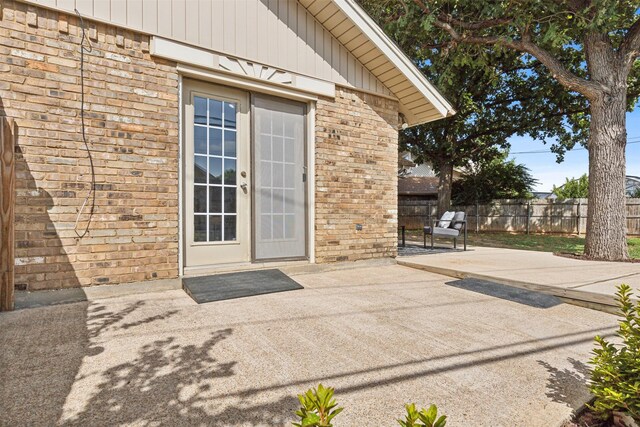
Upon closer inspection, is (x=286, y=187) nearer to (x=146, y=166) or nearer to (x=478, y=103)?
(x=146, y=166)

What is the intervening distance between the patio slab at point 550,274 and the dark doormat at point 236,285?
97.7 inches

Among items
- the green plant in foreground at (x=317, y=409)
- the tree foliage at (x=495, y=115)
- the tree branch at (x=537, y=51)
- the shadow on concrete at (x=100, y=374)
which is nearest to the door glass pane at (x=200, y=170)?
the shadow on concrete at (x=100, y=374)

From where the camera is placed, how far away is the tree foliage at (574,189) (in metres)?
17.0

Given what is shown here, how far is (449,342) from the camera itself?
2.44 meters

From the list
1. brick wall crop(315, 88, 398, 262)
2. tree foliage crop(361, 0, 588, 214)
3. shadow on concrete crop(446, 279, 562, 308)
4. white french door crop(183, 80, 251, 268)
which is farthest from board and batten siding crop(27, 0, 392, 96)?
tree foliage crop(361, 0, 588, 214)

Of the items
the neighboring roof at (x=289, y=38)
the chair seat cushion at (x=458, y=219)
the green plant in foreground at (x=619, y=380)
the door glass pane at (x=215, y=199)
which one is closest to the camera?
the green plant in foreground at (x=619, y=380)

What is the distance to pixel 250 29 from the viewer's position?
4.30 metres

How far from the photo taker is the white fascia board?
4617 mm

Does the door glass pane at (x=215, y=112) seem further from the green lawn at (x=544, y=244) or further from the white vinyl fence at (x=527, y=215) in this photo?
the white vinyl fence at (x=527, y=215)

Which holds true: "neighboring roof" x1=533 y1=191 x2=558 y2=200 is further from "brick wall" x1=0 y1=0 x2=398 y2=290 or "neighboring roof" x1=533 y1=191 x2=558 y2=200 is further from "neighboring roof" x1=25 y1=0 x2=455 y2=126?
"brick wall" x1=0 y1=0 x2=398 y2=290

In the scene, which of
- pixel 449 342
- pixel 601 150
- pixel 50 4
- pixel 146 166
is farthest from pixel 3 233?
pixel 601 150

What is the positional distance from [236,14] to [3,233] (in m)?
3.53

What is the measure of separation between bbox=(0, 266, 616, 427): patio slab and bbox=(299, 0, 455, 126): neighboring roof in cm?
365

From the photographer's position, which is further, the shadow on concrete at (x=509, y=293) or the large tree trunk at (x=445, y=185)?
the large tree trunk at (x=445, y=185)
